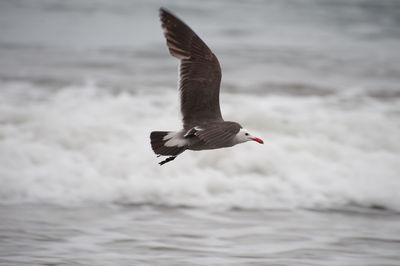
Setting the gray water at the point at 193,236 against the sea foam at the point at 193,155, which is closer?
the gray water at the point at 193,236

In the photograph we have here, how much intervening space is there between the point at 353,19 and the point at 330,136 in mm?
8529

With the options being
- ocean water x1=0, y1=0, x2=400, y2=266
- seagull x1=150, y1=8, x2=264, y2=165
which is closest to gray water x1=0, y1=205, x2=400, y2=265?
ocean water x1=0, y1=0, x2=400, y2=266

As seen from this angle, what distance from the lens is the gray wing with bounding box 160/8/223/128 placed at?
508 cm

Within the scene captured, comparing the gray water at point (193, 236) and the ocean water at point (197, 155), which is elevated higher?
the ocean water at point (197, 155)

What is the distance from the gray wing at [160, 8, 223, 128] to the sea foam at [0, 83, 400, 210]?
4.39ft

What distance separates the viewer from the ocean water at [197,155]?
5.04m

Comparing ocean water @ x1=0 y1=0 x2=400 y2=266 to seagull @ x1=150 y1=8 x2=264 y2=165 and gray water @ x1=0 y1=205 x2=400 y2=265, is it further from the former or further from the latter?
→ seagull @ x1=150 y1=8 x2=264 y2=165

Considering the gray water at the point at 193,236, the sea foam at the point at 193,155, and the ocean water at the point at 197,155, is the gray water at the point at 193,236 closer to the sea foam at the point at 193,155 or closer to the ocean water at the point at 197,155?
the ocean water at the point at 197,155

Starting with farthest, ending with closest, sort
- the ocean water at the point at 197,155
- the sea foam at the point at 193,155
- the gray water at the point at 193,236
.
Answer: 1. the sea foam at the point at 193,155
2. the ocean water at the point at 197,155
3. the gray water at the point at 193,236

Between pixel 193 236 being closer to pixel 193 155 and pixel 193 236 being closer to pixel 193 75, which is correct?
pixel 193 75

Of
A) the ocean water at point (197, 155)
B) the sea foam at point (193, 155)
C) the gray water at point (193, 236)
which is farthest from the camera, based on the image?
the sea foam at point (193, 155)

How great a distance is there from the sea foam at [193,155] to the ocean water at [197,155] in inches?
0.9

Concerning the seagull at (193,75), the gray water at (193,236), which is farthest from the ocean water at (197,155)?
the seagull at (193,75)

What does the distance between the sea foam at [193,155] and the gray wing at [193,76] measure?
1.34m
